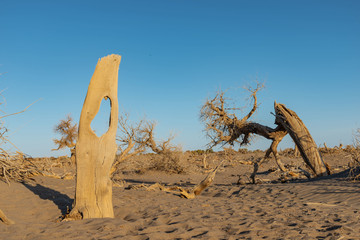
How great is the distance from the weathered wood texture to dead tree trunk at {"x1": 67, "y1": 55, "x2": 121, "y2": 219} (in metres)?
7.44

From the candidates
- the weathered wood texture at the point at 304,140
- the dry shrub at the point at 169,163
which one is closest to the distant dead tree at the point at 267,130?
the weathered wood texture at the point at 304,140

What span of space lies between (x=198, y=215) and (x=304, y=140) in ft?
22.6

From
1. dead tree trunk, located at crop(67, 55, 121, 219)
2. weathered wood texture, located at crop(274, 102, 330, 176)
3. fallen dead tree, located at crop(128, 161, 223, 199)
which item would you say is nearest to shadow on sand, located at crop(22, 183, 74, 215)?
dead tree trunk, located at crop(67, 55, 121, 219)

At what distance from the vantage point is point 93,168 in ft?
19.5

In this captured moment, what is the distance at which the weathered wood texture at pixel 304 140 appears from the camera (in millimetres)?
10906

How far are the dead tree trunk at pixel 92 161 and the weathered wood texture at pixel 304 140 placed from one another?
24.4ft

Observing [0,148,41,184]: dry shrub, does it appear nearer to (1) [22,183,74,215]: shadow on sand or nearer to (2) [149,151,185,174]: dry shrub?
(1) [22,183,74,215]: shadow on sand

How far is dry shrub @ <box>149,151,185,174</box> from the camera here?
18.2 meters

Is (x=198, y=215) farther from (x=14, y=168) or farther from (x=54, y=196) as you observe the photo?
(x=14, y=168)

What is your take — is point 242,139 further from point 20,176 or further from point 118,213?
point 20,176

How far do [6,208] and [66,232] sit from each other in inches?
124

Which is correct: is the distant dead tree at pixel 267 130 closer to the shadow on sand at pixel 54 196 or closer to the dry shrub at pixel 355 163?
the dry shrub at pixel 355 163

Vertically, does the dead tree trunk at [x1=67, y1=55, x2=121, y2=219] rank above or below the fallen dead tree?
above

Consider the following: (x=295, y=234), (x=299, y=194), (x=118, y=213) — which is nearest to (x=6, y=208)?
(x=118, y=213)
